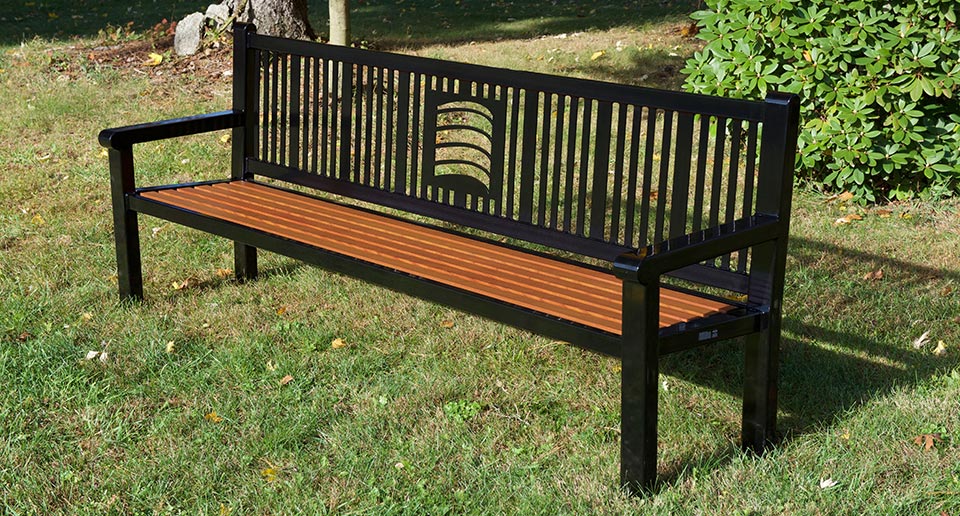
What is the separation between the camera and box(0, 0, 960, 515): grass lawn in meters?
3.36

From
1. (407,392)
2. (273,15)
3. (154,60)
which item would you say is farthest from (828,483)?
(154,60)

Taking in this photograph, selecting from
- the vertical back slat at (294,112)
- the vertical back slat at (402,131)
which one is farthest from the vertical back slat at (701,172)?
the vertical back slat at (294,112)

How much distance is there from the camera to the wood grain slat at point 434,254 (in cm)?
345

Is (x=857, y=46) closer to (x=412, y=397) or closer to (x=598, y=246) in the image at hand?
(x=598, y=246)

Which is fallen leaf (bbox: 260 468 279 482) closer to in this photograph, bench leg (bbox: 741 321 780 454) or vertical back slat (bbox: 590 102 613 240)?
vertical back slat (bbox: 590 102 613 240)

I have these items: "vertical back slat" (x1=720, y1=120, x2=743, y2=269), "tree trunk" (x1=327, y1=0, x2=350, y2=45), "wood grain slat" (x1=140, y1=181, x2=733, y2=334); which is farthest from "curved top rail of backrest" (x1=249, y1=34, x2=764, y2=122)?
"tree trunk" (x1=327, y1=0, x2=350, y2=45)

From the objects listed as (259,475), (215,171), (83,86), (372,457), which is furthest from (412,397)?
(83,86)

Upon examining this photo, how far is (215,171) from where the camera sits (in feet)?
22.3

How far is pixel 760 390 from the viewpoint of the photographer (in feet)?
11.5

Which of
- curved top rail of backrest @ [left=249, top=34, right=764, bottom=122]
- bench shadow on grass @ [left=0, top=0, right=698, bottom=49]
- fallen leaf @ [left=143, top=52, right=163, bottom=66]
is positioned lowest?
bench shadow on grass @ [left=0, top=0, right=698, bottom=49]

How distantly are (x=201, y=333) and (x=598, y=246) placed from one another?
1.70m

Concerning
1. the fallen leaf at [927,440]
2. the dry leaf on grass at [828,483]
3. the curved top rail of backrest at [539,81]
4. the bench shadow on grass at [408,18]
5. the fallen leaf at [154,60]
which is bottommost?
the dry leaf on grass at [828,483]

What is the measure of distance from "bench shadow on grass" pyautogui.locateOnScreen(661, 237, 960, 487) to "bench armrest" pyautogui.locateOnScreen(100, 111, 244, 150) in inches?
86.5

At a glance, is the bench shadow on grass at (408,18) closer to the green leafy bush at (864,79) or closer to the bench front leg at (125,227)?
the green leafy bush at (864,79)
